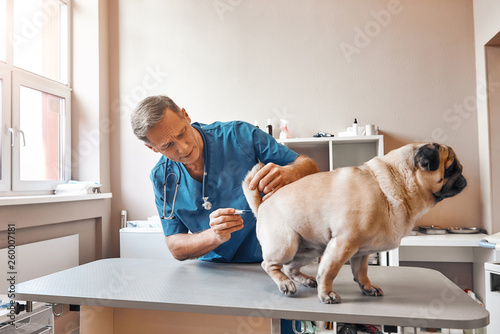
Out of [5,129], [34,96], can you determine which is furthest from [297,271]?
[34,96]

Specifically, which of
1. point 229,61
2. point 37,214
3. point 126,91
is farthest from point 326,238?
point 126,91

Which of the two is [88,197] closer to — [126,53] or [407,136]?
[126,53]

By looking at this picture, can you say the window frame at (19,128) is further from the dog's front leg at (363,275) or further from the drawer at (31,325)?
A: the dog's front leg at (363,275)

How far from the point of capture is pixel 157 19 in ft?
11.4

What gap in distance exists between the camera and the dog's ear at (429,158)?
812 mm

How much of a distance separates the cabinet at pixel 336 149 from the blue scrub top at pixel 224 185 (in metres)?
1.46

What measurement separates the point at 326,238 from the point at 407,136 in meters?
2.45

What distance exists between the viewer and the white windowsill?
7.14ft

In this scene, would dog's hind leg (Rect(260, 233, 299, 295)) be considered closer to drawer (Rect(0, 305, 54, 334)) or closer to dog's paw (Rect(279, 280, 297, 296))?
dog's paw (Rect(279, 280, 297, 296))

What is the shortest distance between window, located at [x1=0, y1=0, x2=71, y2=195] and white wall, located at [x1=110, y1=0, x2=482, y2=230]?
463 mm

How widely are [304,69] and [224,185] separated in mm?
2091

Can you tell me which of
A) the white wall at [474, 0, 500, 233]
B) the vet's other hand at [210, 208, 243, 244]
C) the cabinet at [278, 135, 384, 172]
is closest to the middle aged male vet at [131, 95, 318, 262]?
the vet's other hand at [210, 208, 243, 244]

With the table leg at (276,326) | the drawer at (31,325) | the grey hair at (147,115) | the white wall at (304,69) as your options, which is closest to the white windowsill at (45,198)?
the white wall at (304,69)

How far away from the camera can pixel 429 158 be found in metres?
0.81
